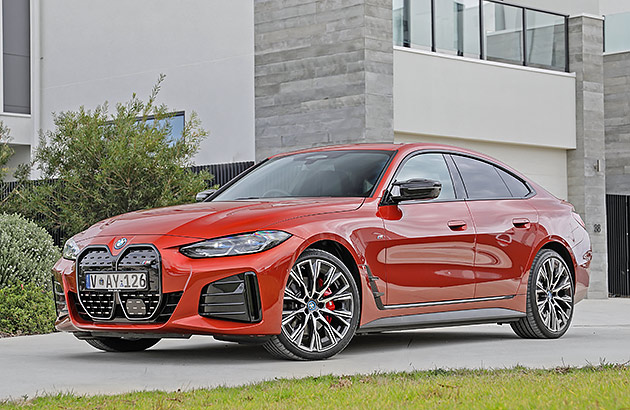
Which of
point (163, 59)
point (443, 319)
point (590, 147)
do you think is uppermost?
point (163, 59)

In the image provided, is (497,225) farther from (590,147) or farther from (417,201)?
(590,147)

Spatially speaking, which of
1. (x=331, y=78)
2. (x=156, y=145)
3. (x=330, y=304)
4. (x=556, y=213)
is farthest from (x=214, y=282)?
(x=331, y=78)

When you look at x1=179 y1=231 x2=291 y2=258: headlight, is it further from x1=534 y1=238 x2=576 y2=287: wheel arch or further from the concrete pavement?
x1=534 y1=238 x2=576 y2=287: wheel arch

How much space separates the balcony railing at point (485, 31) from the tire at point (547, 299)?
8.77 m

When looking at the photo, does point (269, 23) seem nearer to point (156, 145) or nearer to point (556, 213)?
point (156, 145)

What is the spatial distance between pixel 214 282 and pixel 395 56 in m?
11.1

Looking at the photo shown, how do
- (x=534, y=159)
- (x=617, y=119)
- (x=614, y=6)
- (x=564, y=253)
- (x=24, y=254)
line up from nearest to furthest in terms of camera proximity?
(x=564, y=253)
(x=24, y=254)
(x=534, y=159)
(x=617, y=119)
(x=614, y=6)

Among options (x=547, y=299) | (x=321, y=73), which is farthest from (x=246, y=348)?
(x=321, y=73)

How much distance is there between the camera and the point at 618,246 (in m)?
22.2

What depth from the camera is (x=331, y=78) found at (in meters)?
17.8

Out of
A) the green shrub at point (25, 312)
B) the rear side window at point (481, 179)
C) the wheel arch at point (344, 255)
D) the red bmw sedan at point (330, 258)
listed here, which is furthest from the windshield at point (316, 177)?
the green shrub at point (25, 312)

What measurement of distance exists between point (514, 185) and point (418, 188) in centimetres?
194

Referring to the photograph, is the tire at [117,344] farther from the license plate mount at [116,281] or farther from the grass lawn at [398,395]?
the grass lawn at [398,395]

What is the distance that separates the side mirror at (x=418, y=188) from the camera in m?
8.33
